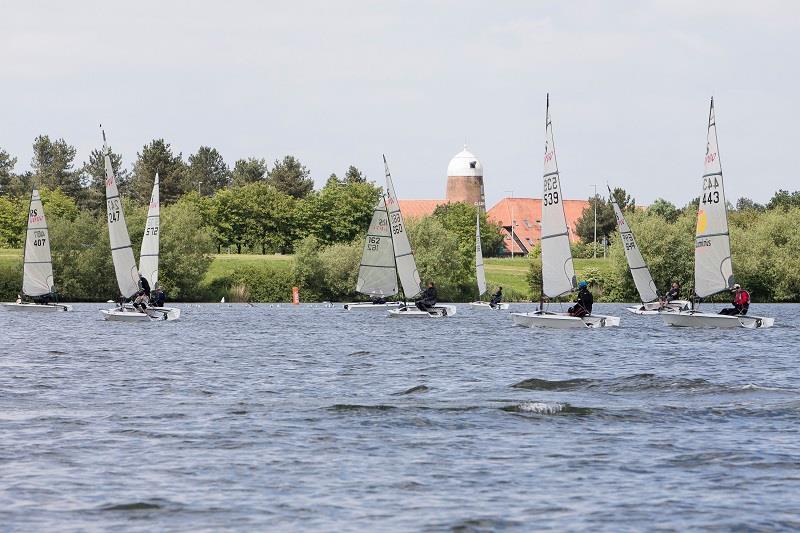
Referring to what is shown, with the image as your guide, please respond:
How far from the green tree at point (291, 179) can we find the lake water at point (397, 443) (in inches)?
5944

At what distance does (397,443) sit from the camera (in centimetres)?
2072

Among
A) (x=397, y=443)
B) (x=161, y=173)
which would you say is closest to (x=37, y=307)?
(x=397, y=443)

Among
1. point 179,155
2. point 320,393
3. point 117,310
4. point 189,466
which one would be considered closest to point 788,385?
point 320,393

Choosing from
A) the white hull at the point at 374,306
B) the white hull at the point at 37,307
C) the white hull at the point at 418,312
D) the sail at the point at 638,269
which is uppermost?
the sail at the point at 638,269

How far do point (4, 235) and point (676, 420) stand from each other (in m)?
132

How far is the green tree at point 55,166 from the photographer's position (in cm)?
18438

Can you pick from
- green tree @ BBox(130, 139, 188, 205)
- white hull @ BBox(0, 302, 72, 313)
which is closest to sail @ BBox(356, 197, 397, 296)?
white hull @ BBox(0, 302, 72, 313)

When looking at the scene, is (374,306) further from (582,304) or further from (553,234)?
(582,304)

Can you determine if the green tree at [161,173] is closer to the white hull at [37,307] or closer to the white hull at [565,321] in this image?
the white hull at [37,307]

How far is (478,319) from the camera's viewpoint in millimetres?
74938

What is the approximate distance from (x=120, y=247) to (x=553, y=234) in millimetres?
21489

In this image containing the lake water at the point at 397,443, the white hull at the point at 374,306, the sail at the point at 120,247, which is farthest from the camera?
the white hull at the point at 374,306

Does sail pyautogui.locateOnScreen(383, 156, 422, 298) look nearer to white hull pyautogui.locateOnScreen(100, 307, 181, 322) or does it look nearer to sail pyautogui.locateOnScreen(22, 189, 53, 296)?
white hull pyautogui.locateOnScreen(100, 307, 181, 322)

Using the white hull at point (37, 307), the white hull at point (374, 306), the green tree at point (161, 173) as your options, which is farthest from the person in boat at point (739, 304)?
the green tree at point (161, 173)
